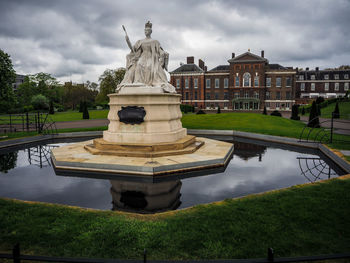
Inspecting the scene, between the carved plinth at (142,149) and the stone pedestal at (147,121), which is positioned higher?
the stone pedestal at (147,121)

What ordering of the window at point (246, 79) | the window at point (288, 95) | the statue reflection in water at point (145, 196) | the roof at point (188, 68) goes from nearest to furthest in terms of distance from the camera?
the statue reflection in water at point (145, 196) < the window at point (288, 95) < the window at point (246, 79) < the roof at point (188, 68)

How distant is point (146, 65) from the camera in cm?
1146

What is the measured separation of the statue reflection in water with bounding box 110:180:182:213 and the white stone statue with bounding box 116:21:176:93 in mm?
5369

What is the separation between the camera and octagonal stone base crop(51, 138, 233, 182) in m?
7.95

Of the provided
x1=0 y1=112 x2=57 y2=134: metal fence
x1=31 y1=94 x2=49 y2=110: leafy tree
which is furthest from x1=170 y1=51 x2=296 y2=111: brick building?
x1=0 y1=112 x2=57 y2=134: metal fence

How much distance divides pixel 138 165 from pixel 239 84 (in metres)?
59.3

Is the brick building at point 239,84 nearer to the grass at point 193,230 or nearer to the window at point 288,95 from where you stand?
the window at point 288,95

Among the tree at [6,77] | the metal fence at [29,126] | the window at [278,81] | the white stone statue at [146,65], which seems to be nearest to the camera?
the white stone statue at [146,65]

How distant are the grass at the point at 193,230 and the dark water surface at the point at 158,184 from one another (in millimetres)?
963

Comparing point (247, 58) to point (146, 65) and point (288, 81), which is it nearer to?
point (288, 81)

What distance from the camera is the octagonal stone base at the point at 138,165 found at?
26.1ft

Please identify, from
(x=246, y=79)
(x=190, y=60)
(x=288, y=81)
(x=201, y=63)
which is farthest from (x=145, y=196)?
(x=201, y=63)

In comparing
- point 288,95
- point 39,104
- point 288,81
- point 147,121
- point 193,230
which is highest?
point 288,81

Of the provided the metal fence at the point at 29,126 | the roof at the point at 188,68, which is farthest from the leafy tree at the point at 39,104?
the roof at the point at 188,68
